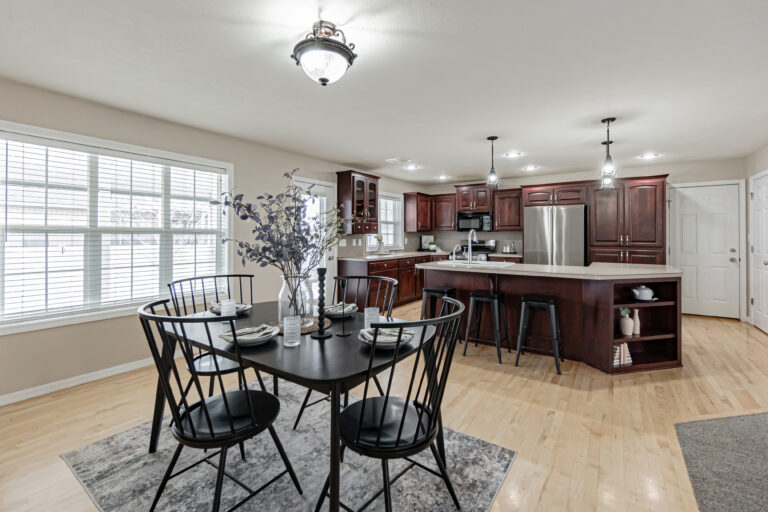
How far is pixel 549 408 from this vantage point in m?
2.55

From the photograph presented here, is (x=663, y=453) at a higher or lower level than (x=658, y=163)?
lower

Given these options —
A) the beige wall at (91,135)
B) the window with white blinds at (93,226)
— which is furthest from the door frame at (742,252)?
the window with white blinds at (93,226)

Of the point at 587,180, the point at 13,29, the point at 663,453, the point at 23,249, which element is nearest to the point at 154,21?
the point at 13,29

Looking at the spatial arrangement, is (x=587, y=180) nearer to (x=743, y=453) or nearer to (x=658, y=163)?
(x=658, y=163)

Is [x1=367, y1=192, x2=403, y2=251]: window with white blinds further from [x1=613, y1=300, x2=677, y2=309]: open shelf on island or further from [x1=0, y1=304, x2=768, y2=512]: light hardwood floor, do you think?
[x1=613, y1=300, x2=677, y2=309]: open shelf on island

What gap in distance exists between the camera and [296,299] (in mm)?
1876

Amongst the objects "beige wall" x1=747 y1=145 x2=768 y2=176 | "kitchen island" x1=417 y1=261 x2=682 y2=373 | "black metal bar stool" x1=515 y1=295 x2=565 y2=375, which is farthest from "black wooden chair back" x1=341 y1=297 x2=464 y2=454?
"beige wall" x1=747 y1=145 x2=768 y2=176

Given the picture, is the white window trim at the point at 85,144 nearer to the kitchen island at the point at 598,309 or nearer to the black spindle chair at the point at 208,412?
the black spindle chair at the point at 208,412

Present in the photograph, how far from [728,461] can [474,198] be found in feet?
17.8

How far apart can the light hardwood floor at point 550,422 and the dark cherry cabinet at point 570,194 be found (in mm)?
2892

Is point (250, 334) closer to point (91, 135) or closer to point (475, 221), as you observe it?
point (91, 135)

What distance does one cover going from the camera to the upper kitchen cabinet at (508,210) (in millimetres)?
6520

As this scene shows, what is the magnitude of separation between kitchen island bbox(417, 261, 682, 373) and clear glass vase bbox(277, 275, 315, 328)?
2.34 meters

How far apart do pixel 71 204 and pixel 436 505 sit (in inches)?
139
